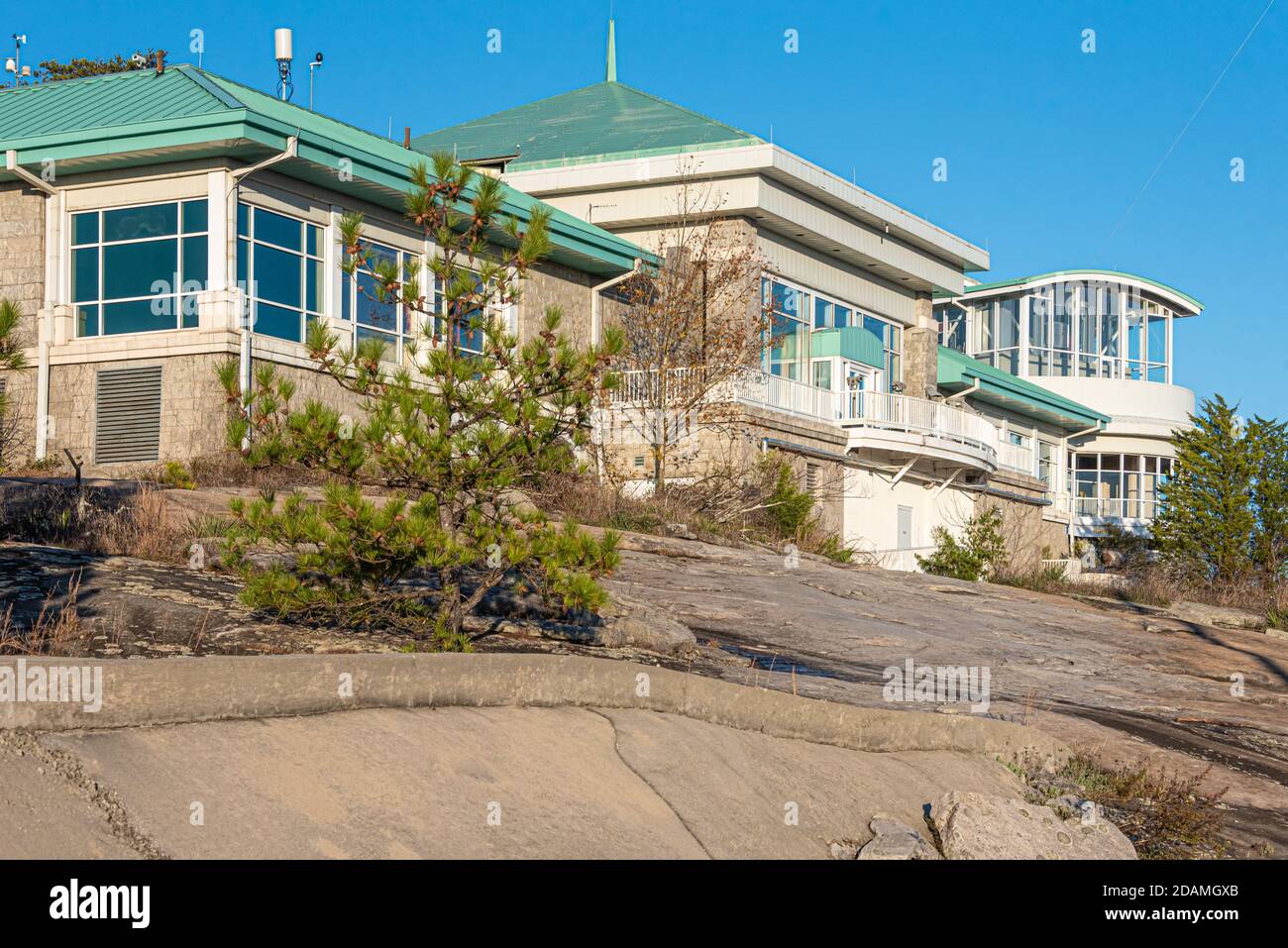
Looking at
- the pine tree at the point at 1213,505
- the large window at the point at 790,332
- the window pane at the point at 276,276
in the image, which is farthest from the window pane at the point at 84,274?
the pine tree at the point at 1213,505

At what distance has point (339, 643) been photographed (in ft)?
30.5

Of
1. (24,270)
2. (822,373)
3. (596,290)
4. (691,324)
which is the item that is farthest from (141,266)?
(822,373)

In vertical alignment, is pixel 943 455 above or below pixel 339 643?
above

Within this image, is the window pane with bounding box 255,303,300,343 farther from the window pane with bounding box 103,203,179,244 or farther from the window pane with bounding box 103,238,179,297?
the window pane with bounding box 103,203,179,244

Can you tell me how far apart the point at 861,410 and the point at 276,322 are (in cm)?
1174

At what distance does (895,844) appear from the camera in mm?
7594

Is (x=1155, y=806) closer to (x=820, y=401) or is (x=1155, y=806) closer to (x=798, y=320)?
(x=820, y=401)

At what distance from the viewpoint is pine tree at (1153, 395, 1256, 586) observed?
29.1m

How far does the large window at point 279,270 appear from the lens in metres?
20.2
